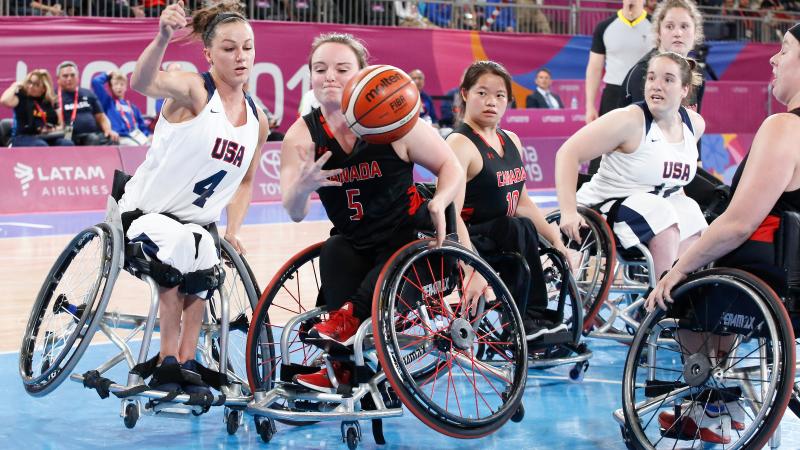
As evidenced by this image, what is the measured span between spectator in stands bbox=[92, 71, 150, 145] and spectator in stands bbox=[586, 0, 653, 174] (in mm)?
6227

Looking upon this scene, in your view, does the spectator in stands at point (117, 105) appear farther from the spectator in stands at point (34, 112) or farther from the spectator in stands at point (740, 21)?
the spectator in stands at point (740, 21)

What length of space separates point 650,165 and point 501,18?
11.3 meters

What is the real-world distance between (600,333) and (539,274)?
2.72 feet

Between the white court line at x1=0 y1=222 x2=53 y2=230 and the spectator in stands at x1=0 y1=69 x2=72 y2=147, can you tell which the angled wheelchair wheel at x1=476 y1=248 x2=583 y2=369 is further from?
the spectator in stands at x1=0 y1=69 x2=72 y2=147

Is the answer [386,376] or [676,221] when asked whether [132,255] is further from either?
[676,221]

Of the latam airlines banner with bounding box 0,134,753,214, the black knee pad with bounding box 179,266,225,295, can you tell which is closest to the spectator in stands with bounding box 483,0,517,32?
the latam airlines banner with bounding box 0,134,753,214

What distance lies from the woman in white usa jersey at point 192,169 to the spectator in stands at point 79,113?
782 centimetres

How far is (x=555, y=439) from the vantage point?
405 cm

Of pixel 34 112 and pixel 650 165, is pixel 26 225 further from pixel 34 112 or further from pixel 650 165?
pixel 650 165

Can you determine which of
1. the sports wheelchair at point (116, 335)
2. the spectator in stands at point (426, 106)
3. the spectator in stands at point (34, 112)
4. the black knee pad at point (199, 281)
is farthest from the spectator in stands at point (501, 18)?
the black knee pad at point (199, 281)

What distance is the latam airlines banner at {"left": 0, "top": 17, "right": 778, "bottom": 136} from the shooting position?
478 inches

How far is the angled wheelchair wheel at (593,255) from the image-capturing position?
495 centimetres

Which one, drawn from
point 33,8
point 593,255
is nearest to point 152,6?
point 33,8

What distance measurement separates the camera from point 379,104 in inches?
145
